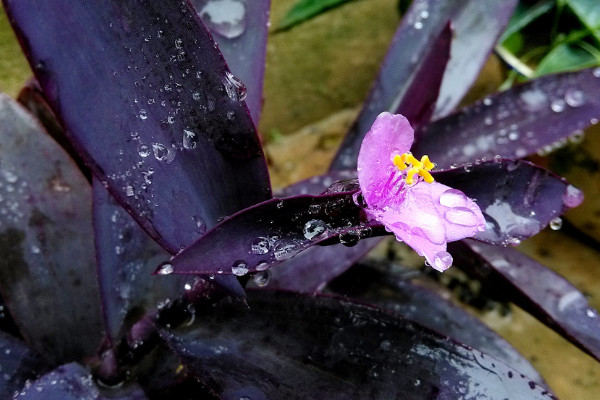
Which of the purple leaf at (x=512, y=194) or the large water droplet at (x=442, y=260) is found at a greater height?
the large water droplet at (x=442, y=260)

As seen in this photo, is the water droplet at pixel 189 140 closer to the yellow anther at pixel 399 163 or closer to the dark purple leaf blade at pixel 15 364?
the yellow anther at pixel 399 163

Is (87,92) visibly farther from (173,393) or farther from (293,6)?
(293,6)

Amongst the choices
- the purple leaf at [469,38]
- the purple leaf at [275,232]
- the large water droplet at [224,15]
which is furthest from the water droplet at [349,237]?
the purple leaf at [469,38]

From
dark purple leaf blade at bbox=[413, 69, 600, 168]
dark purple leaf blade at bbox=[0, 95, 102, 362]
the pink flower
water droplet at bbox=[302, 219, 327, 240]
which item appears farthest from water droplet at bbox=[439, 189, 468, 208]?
dark purple leaf blade at bbox=[0, 95, 102, 362]

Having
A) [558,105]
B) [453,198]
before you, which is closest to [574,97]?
[558,105]

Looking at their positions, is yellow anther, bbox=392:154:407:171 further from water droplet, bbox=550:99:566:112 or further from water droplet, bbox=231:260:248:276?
water droplet, bbox=550:99:566:112
